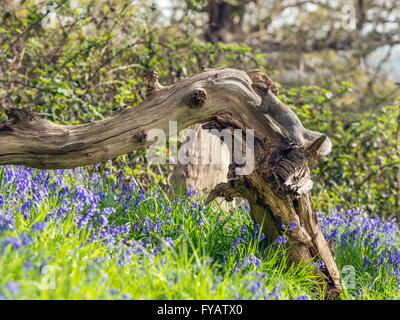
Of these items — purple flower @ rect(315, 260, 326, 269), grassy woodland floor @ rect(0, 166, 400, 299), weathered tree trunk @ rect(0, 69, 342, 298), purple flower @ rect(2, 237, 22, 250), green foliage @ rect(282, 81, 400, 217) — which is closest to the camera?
purple flower @ rect(2, 237, 22, 250)

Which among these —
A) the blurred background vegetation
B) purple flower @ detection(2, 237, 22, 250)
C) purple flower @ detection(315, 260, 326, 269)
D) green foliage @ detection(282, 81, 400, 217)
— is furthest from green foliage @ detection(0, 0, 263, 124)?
purple flower @ detection(2, 237, 22, 250)

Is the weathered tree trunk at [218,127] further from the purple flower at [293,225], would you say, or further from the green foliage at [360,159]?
the green foliage at [360,159]

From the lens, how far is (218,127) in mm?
4004

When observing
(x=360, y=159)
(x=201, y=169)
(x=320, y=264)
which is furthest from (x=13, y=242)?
(x=360, y=159)

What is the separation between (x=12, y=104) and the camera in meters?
6.55

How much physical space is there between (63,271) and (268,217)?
2.02 meters

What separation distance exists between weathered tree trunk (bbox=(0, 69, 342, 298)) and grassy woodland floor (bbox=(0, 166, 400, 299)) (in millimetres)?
227

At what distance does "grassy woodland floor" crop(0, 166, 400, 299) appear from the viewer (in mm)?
2375

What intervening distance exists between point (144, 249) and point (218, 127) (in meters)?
1.60

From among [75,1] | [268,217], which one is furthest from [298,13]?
[268,217]

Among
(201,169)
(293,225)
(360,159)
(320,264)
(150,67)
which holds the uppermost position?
(150,67)

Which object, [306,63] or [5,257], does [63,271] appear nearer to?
[5,257]

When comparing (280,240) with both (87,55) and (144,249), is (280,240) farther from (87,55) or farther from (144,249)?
(87,55)

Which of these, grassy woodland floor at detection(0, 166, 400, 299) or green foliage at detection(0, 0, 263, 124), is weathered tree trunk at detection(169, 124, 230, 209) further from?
green foliage at detection(0, 0, 263, 124)
